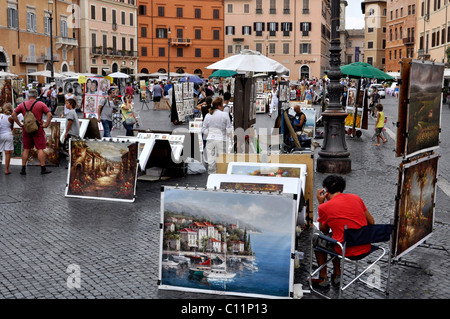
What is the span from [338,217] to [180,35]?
72.8 meters

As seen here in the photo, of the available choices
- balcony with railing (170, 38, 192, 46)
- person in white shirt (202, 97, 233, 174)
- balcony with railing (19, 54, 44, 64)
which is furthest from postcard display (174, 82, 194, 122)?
balcony with railing (170, 38, 192, 46)

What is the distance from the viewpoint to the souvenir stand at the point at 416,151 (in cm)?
548

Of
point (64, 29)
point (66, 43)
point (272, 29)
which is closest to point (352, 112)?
point (66, 43)

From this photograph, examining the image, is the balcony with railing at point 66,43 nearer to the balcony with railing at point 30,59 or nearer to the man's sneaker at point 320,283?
the balcony with railing at point 30,59

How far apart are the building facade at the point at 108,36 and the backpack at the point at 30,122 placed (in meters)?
46.6

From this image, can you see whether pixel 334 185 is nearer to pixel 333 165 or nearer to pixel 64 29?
pixel 333 165

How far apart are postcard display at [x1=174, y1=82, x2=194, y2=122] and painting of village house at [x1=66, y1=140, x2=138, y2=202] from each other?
44.9 feet

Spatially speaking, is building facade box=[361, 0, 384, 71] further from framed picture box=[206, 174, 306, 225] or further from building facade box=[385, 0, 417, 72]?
framed picture box=[206, 174, 306, 225]

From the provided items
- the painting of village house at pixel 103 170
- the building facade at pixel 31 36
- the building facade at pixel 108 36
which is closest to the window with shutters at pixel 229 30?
the building facade at pixel 108 36

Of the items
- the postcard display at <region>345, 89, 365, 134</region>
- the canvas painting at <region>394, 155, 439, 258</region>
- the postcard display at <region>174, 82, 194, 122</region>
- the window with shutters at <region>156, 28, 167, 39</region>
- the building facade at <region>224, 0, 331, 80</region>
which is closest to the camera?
the canvas painting at <region>394, 155, 439, 258</region>

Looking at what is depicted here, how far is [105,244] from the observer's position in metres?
6.75

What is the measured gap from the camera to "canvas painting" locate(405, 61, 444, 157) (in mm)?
5523

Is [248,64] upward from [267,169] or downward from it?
upward

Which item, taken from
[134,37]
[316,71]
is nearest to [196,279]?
[134,37]
